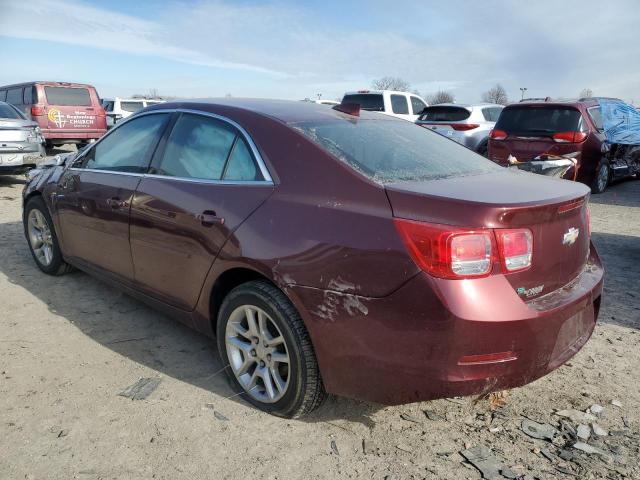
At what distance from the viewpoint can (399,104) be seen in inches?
576

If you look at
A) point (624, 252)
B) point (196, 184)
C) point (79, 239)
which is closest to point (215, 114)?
point (196, 184)

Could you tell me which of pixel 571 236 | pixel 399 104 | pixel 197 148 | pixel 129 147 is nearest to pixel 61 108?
pixel 399 104

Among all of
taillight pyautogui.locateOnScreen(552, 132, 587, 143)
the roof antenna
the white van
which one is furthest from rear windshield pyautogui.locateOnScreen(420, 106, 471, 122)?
the white van

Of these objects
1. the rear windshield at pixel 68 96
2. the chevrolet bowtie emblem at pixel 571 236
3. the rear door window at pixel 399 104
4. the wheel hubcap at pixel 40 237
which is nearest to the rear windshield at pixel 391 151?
the chevrolet bowtie emblem at pixel 571 236

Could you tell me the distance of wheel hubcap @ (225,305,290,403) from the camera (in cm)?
264

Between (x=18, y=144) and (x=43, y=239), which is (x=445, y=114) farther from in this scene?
(x=43, y=239)

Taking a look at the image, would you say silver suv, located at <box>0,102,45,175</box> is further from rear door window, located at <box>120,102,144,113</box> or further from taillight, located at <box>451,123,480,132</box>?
rear door window, located at <box>120,102,144,113</box>

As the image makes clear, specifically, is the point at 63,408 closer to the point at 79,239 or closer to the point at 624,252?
the point at 79,239

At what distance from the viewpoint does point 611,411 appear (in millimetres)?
2754

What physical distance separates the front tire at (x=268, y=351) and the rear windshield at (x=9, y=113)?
8708 mm

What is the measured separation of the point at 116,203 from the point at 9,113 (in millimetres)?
7771

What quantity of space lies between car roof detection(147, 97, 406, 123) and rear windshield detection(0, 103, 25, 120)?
7487 mm

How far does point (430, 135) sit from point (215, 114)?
1348 millimetres

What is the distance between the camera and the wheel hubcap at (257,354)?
8.66 feet
